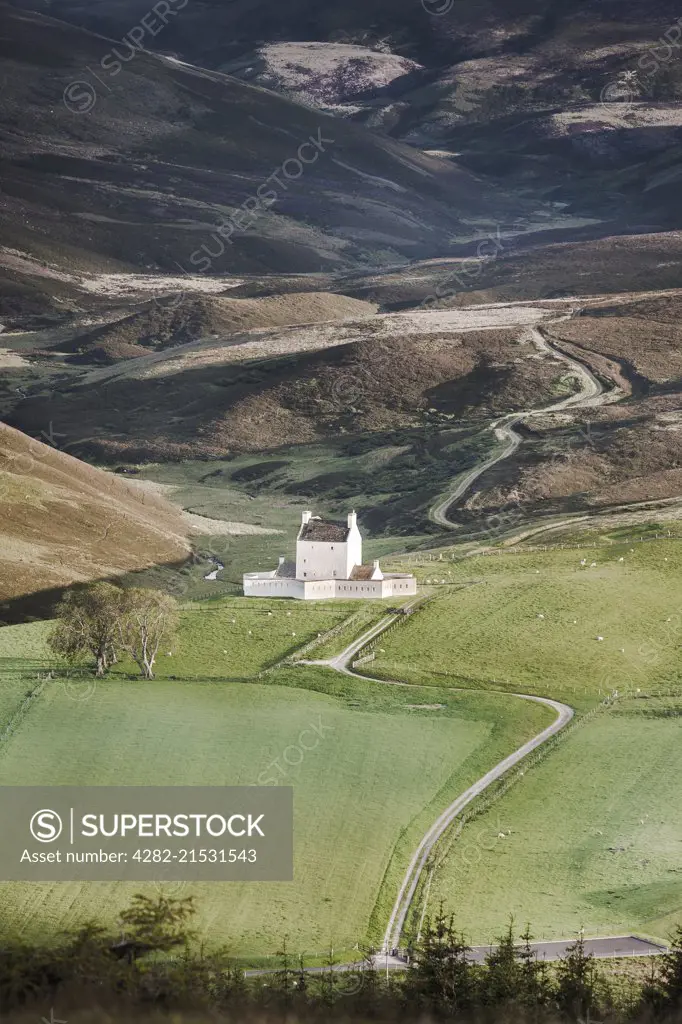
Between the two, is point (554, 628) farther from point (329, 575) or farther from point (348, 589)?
point (329, 575)

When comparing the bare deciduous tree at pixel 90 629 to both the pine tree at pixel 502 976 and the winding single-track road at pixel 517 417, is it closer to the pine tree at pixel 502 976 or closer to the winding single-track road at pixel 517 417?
the pine tree at pixel 502 976

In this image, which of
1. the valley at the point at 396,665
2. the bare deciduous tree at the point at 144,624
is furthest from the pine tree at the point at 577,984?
the bare deciduous tree at the point at 144,624

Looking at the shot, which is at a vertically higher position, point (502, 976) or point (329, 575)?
point (329, 575)

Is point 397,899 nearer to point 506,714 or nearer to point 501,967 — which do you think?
point 501,967

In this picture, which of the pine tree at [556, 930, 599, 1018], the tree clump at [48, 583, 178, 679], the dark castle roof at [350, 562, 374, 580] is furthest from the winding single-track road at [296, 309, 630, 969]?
the tree clump at [48, 583, 178, 679]

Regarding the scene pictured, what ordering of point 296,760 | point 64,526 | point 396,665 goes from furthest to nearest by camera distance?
point 64,526
point 396,665
point 296,760

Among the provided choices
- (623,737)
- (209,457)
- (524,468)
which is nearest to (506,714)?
(623,737)

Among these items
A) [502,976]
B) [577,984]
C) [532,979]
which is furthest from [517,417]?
[577,984]
